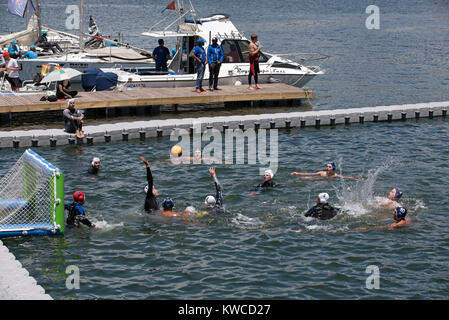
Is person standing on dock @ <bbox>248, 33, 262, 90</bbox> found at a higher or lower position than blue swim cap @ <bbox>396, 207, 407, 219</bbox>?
higher

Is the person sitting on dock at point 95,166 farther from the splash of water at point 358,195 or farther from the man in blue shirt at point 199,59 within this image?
the man in blue shirt at point 199,59

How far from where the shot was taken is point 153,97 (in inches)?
1134

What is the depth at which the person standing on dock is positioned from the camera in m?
28.8

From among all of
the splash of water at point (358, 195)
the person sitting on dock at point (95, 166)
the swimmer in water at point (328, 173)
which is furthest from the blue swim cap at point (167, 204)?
the swimmer in water at point (328, 173)

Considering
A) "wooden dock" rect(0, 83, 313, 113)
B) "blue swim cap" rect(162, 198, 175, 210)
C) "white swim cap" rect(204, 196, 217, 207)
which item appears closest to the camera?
"blue swim cap" rect(162, 198, 175, 210)

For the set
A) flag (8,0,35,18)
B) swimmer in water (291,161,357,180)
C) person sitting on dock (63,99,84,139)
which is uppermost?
flag (8,0,35,18)

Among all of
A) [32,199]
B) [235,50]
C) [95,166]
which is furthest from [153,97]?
[32,199]

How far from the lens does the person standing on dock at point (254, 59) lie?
28.8 m

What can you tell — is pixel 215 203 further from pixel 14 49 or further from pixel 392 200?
pixel 14 49

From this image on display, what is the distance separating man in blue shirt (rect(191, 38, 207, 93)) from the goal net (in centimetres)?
1262

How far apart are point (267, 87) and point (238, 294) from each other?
63.5 feet

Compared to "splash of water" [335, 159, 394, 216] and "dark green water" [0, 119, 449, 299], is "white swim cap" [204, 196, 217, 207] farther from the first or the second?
"splash of water" [335, 159, 394, 216]

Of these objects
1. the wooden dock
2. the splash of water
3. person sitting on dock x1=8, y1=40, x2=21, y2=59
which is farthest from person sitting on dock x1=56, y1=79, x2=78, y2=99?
the splash of water

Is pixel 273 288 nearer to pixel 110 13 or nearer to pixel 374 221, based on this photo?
pixel 374 221
